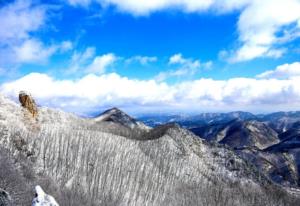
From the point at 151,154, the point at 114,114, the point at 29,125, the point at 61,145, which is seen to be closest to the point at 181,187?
the point at 151,154

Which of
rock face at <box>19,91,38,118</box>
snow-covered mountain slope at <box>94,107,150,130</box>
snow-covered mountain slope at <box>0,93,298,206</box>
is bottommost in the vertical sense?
snow-covered mountain slope at <box>0,93,298,206</box>

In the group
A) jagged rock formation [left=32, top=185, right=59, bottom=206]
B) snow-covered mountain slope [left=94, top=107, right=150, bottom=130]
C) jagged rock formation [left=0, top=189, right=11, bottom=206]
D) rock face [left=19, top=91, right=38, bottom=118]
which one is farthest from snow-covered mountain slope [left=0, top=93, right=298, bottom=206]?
snow-covered mountain slope [left=94, top=107, right=150, bottom=130]

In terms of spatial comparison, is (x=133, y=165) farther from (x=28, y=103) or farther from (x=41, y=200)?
(x=41, y=200)

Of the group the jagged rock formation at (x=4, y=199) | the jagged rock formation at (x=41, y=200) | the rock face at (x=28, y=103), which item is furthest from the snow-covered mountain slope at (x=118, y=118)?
the jagged rock formation at (x=41, y=200)

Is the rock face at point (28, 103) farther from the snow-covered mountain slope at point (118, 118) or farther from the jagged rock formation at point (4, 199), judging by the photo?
the snow-covered mountain slope at point (118, 118)

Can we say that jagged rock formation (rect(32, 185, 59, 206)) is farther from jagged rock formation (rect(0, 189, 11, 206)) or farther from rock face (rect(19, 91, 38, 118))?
rock face (rect(19, 91, 38, 118))

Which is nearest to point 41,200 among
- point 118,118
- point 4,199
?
point 4,199

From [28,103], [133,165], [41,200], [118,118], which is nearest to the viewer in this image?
[41,200]

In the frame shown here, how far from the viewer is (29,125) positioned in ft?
209

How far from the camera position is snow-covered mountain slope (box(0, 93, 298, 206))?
5759 cm

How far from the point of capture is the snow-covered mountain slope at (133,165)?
57594 millimetres

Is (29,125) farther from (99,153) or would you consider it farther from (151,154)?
(151,154)

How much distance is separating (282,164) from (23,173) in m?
111

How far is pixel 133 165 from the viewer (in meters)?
64.9
